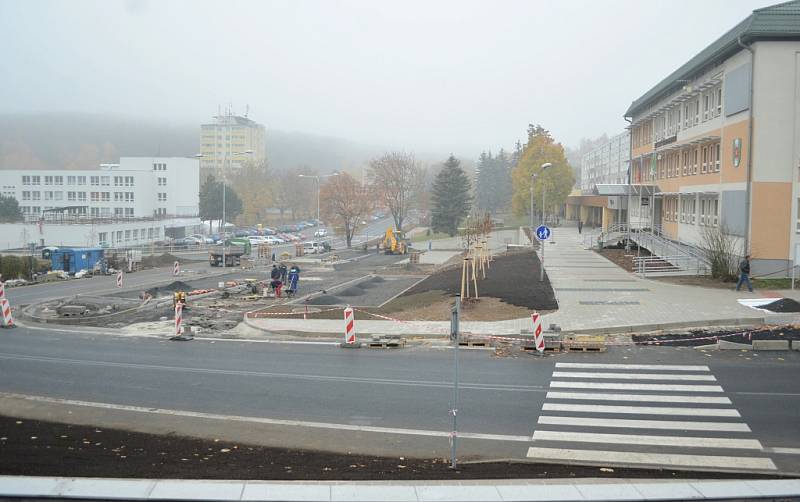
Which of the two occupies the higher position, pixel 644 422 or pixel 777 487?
pixel 777 487

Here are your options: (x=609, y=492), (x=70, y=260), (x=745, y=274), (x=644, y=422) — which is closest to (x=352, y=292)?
(x=745, y=274)

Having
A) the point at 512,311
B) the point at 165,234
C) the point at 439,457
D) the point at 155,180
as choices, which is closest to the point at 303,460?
the point at 439,457

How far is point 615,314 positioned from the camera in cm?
2480

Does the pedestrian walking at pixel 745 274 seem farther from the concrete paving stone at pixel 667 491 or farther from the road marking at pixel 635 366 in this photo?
the concrete paving stone at pixel 667 491

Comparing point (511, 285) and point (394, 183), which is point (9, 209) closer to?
point (394, 183)

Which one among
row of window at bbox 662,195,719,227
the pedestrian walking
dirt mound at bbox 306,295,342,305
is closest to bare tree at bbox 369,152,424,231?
row of window at bbox 662,195,719,227

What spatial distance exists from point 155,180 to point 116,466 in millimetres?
97234

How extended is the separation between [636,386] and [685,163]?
103 ft

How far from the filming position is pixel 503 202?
426 feet

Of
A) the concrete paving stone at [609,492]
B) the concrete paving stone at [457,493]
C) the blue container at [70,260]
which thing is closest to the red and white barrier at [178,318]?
the concrete paving stone at [457,493]

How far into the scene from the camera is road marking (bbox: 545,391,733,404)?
14453 mm

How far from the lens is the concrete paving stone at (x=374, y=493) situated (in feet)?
29.0

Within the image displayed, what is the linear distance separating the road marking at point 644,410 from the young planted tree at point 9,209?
88.7 metres

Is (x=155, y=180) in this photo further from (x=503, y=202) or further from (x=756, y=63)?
(x=756, y=63)
